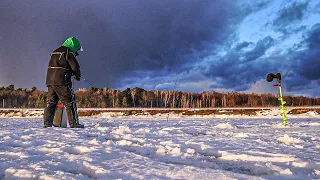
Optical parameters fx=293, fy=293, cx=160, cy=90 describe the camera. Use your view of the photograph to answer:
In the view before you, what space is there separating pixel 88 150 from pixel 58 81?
4.32m

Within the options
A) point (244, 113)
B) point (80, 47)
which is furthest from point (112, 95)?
point (80, 47)

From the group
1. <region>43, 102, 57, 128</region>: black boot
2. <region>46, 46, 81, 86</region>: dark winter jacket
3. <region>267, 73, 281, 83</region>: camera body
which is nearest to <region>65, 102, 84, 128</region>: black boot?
<region>43, 102, 57, 128</region>: black boot

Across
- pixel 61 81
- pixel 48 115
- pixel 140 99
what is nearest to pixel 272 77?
pixel 61 81

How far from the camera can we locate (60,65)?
7.60m

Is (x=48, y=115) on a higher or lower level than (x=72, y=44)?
lower

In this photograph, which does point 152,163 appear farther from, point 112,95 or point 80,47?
point 112,95

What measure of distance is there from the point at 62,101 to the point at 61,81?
1.73 feet

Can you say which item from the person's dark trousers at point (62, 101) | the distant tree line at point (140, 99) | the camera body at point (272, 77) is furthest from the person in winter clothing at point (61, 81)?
the distant tree line at point (140, 99)

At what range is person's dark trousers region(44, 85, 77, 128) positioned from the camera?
758 centimetres

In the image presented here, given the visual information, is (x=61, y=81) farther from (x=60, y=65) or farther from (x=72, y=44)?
(x=72, y=44)

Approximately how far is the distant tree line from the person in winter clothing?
139 ft

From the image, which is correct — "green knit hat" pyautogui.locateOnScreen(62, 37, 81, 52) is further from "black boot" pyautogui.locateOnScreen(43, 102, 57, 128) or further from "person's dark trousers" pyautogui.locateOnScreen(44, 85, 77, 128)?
"black boot" pyautogui.locateOnScreen(43, 102, 57, 128)

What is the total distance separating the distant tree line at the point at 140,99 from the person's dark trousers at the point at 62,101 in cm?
4226

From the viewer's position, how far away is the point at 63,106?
788 cm
